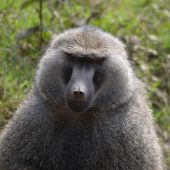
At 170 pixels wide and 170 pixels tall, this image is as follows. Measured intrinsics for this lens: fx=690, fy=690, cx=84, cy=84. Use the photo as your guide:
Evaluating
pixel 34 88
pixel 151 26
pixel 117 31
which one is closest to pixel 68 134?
pixel 34 88

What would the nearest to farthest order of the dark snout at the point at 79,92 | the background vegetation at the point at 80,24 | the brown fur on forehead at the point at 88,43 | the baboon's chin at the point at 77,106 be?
the dark snout at the point at 79,92 < the baboon's chin at the point at 77,106 < the brown fur on forehead at the point at 88,43 < the background vegetation at the point at 80,24

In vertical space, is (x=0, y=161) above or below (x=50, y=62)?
→ below

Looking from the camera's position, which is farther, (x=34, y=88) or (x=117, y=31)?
(x=117, y=31)

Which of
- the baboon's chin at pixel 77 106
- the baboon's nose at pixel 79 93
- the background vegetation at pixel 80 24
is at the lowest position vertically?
the baboon's chin at pixel 77 106

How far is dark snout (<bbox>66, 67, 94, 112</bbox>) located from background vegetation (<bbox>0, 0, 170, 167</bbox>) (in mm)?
1474

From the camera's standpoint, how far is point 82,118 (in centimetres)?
509

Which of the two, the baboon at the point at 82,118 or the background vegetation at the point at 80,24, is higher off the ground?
the background vegetation at the point at 80,24

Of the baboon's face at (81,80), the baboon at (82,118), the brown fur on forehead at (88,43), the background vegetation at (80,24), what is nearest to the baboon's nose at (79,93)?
the baboon's face at (81,80)

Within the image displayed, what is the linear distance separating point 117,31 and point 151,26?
875mm

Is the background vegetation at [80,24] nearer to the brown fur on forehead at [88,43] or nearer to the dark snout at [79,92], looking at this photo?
the brown fur on forehead at [88,43]

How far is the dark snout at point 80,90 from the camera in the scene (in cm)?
470

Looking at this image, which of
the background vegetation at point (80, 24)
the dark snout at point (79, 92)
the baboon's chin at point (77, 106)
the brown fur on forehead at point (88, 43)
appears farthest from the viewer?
the background vegetation at point (80, 24)

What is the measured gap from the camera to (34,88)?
524 cm

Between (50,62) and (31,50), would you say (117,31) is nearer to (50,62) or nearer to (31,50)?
(31,50)
